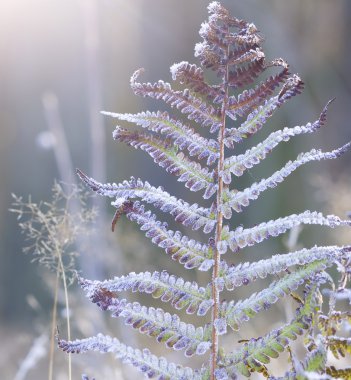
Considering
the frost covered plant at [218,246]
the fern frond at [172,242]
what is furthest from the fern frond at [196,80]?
the fern frond at [172,242]

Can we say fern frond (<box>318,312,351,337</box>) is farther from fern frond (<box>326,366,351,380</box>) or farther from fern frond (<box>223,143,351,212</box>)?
fern frond (<box>223,143,351,212</box>)

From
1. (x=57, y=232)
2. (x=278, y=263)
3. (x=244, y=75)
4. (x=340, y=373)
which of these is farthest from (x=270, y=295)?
(x=57, y=232)

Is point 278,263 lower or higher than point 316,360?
higher

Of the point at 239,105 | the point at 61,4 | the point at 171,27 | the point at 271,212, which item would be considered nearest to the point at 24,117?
the point at 61,4

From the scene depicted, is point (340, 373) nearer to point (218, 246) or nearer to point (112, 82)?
point (218, 246)

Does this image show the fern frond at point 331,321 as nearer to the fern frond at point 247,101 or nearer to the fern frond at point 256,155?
the fern frond at point 256,155

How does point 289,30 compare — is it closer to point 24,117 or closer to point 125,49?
point 125,49
